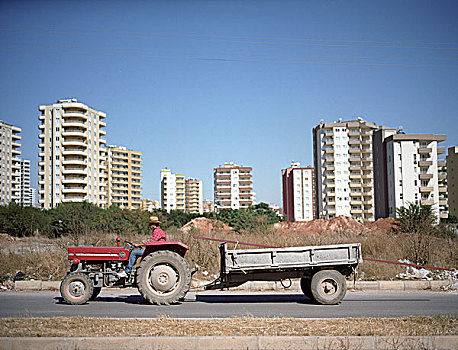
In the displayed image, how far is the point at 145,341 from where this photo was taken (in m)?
6.40

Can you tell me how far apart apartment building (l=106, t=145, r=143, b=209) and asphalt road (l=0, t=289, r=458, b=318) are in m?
135

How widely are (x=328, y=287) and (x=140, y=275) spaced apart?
436cm

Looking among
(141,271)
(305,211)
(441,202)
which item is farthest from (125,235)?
(305,211)

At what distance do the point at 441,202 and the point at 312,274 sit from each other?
8612 centimetres

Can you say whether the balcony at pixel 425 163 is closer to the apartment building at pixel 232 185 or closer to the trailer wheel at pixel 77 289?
the trailer wheel at pixel 77 289

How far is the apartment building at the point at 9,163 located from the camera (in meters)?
128

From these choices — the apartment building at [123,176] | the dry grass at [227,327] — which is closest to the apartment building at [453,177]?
the apartment building at [123,176]

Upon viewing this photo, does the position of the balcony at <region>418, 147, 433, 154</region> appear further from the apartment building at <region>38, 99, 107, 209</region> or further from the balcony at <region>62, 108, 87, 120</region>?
the balcony at <region>62, 108, 87, 120</region>

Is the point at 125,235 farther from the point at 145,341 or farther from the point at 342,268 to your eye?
the point at 145,341

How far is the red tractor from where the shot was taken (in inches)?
431

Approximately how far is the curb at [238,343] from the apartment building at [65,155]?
9194 cm

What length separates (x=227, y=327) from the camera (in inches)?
293

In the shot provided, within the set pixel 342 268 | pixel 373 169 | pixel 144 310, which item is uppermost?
pixel 373 169

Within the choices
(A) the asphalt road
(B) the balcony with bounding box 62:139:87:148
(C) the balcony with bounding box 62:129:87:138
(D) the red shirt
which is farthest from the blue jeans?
(C) the balcony with bounding box 62:129:87:138
